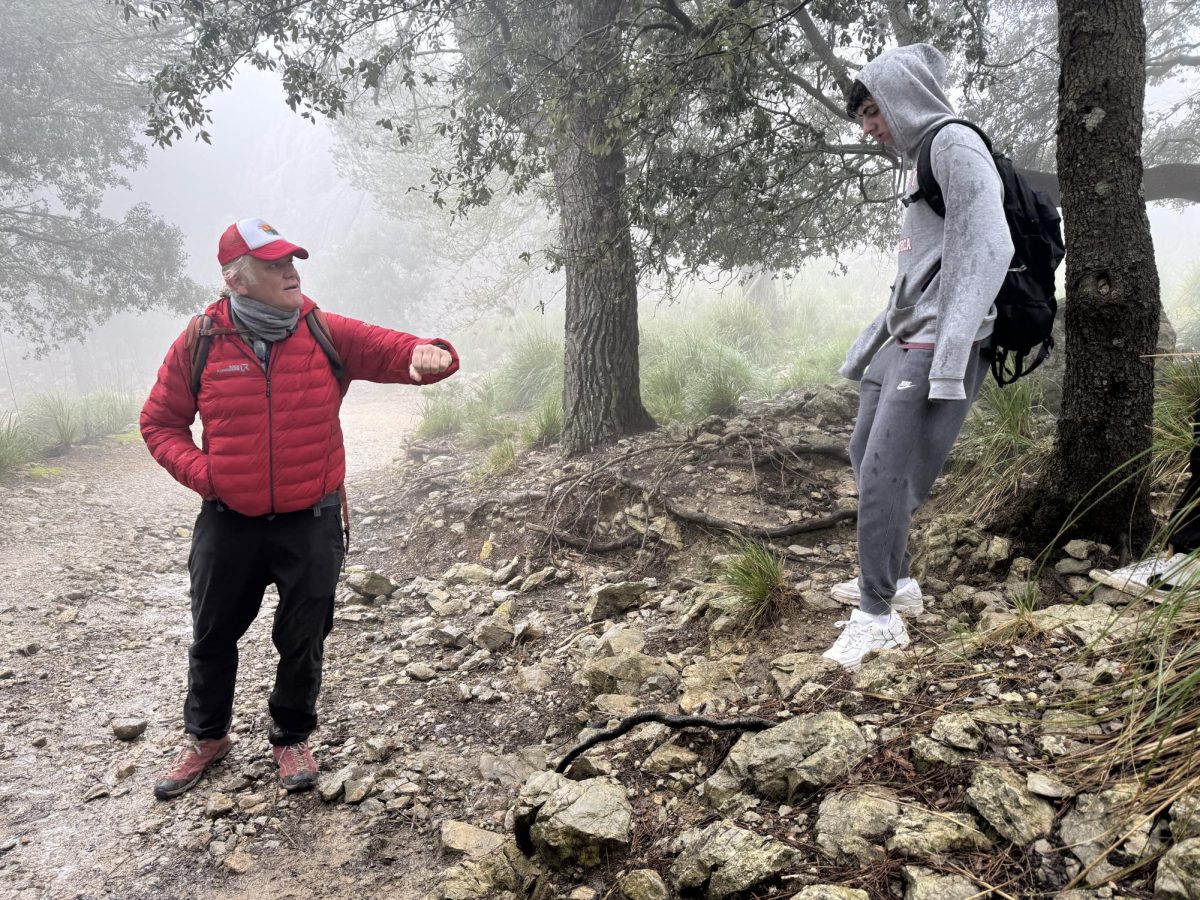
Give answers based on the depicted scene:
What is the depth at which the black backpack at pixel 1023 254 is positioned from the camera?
2.43m

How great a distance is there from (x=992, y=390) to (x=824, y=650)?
2685 mm

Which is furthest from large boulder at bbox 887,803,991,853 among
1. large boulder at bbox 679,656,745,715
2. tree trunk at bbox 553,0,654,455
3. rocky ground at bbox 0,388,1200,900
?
tree trunk at bbox 553,0,654,455

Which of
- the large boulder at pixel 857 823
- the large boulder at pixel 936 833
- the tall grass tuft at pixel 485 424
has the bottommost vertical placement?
the large boulder at pixel 857 823

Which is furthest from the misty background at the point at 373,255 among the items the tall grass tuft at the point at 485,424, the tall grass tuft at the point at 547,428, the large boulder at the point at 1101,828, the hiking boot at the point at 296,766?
the large boulder at the point at 1101,828

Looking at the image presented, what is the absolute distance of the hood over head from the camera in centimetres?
249

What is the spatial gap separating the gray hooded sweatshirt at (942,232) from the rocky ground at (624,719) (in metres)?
0.96

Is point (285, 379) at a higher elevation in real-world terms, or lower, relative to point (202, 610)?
higher

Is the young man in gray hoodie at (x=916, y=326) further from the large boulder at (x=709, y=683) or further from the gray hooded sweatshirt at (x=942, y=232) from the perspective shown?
the large boulder at (x=709, y=683)

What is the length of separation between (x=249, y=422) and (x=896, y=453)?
2257 millimetres

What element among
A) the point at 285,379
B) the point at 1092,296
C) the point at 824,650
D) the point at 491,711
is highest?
the point at 1092,296

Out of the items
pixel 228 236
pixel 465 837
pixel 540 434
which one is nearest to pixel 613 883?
pixel 465 837

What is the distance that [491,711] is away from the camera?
11.2 ft

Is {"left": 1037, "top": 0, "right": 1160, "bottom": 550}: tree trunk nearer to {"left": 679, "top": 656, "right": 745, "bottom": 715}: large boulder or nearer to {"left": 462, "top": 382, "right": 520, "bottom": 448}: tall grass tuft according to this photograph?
{"left": 679, "top": 656, "right": 745, "bottom": 715}: large boulder

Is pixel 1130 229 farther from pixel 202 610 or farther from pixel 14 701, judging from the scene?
pixel 14 701
